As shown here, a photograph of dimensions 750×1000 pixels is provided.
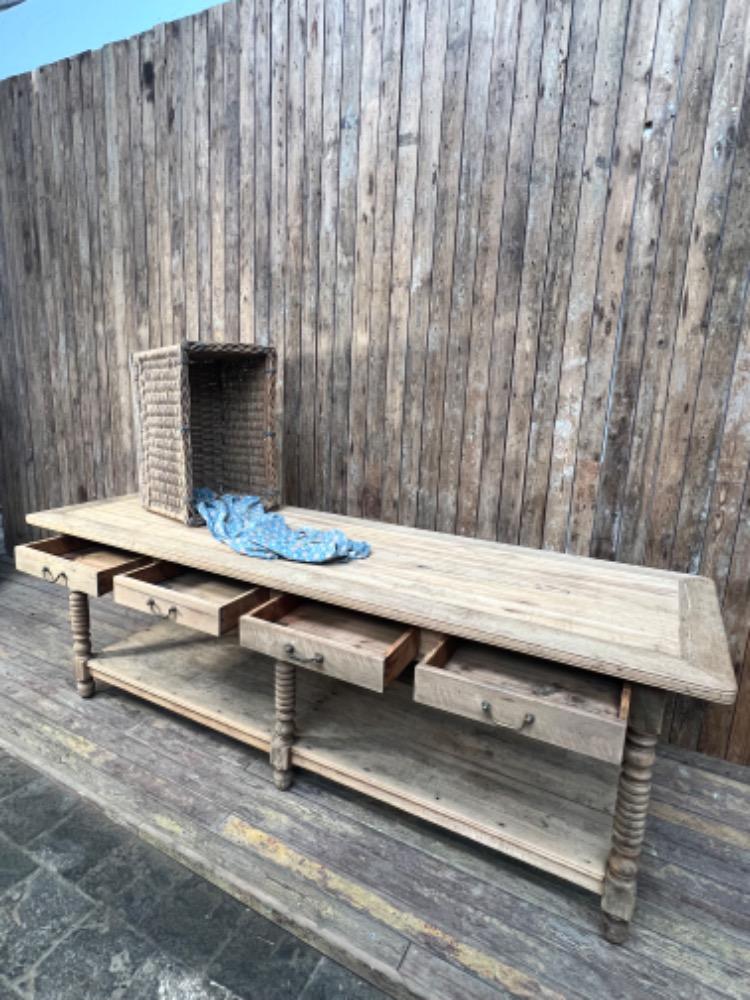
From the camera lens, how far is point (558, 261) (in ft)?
5.73

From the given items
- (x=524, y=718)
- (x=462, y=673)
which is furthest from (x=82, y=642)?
(x=524, y=718)

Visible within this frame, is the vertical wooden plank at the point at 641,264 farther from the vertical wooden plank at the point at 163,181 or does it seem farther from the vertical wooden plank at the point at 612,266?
the vertical wooden plank at the point at 163,181

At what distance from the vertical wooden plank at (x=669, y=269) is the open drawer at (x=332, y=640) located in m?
0.92

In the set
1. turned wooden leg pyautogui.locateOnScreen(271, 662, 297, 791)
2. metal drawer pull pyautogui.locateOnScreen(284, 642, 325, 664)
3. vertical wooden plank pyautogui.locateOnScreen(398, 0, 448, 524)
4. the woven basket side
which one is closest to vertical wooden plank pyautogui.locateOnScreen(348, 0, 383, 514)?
vertical wooden plank pyautogui.locateOnScreen(398, 0, 448, 524)

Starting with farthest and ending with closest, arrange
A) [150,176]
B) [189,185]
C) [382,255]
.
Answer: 1. [150,176]
2. [189,185]
3. [382,255]

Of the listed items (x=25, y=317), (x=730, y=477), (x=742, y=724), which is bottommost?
(x=742, y=724)

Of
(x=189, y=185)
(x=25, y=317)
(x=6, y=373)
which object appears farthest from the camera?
(x=6, y=373)

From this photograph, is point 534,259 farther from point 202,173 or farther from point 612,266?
point 202,173

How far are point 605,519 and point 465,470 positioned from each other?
0.51m

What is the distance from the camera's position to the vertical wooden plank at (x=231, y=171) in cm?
218

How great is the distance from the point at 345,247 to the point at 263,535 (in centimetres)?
119

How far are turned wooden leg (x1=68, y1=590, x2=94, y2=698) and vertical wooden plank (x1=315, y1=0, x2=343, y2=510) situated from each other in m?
0.98

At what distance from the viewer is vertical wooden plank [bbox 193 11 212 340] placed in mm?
2252

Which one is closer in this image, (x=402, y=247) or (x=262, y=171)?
(x=402, y=247)
